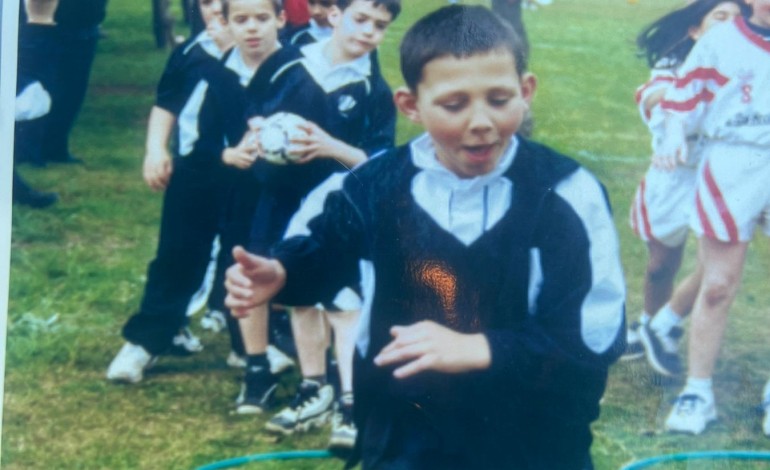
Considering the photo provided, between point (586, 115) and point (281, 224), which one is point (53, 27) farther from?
point (586, 115)

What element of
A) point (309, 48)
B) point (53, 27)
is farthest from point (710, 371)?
point (53, 27)

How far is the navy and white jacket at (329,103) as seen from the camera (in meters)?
3.35

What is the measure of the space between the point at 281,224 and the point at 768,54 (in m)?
1.47

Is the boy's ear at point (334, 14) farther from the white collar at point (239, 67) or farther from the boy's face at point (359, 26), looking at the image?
the white collar at point (239, 67)

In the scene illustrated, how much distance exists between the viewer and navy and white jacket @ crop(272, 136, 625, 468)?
328cm

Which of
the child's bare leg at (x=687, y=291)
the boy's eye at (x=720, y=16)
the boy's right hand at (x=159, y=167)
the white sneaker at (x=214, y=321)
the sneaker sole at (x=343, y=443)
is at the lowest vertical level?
the sneaker sole at (x=343, y=443)

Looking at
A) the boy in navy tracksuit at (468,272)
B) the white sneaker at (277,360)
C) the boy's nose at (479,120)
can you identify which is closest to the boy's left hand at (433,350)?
the boy in navy tracksuit at (468,272)

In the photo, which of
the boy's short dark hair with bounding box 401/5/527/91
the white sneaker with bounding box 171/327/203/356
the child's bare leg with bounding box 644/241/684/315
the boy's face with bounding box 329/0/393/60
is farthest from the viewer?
the white sneaker with bounding box 171/327/203/356

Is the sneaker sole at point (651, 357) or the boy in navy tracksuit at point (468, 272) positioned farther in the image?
the sneaker sole at point (651, 357)

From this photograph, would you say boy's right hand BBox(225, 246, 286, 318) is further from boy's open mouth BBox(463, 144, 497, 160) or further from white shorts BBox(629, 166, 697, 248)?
white shorts BBox(629, 166, 697, 248)

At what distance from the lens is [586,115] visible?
3.38 m

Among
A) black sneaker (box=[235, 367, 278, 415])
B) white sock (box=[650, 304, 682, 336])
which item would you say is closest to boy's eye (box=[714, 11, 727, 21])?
white sock (box=[650, 304, 682, 336])

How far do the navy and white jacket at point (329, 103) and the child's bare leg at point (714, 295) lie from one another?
1008 mm

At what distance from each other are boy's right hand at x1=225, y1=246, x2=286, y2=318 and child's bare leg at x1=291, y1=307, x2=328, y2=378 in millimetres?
114
